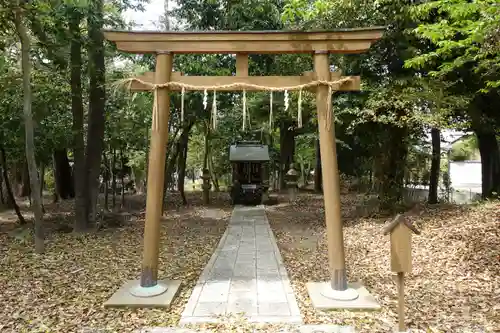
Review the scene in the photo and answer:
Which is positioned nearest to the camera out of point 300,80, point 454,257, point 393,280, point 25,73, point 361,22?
point 300,80

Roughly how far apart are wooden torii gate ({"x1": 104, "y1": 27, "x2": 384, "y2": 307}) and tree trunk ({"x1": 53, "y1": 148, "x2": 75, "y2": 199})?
47.0 ft

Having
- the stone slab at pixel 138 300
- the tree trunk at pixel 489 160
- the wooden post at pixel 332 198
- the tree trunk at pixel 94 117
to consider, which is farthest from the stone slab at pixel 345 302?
the tree trunk at pixel 489 160

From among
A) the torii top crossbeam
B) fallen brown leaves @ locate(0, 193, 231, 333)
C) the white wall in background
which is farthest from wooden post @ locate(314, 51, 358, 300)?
the white wall in background

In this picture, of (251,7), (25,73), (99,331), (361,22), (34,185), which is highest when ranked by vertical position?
(251,7)

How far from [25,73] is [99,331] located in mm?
5461

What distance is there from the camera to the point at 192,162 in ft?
104

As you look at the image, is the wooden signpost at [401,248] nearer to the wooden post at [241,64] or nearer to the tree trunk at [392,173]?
the wooden post at [241,64]

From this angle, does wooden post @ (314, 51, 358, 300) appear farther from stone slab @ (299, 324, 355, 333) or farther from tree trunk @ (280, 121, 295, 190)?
tree trunk @ (280, 121, 295, 190)

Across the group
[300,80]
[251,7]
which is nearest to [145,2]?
[251,7]

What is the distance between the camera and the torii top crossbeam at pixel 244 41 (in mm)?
5188

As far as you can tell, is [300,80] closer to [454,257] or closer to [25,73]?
[454,257]

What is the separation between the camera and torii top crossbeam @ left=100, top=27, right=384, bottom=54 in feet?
17.0

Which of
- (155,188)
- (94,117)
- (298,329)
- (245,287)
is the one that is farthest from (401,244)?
(94,117)

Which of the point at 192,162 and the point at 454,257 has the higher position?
the point at 192,162
